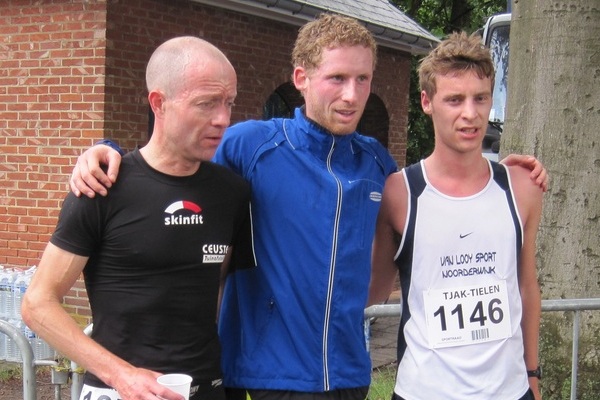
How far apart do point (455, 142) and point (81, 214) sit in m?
1.28

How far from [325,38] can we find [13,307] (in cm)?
555

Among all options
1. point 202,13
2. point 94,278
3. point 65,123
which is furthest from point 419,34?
point 94,278

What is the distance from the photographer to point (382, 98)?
1104 cm

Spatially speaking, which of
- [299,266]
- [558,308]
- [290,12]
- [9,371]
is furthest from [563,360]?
[290,12]

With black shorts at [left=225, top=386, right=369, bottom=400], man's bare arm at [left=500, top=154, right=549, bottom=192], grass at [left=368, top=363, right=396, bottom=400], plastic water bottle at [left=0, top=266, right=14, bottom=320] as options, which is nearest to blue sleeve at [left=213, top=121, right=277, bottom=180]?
black shorts at [left=225, top=386, right=369, bottom=400]

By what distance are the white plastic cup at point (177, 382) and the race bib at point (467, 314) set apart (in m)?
0.93

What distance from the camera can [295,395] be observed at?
2584 millimetres

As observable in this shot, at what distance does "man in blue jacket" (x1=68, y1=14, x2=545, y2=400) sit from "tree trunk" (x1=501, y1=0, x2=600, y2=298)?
7.71 feet

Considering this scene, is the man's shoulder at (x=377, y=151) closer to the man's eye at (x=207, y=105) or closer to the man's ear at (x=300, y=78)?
the man's ear at (x=300, y=78)

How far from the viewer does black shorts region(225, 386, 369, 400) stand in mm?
2584

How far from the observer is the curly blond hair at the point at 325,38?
103 inches

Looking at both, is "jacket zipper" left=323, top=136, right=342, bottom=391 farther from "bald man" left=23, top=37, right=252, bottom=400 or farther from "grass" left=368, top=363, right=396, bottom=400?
"grass" left=368, top=363, right=396, bottom=400

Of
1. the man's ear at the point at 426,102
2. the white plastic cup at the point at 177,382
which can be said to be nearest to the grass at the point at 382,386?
the man's ear at the point at 426,102

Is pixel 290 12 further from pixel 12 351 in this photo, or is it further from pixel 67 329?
pixel 67 329
